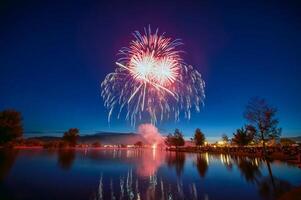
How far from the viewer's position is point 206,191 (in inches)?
660

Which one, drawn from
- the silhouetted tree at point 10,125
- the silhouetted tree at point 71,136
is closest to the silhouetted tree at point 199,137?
the silhouetted tree at point 10,125

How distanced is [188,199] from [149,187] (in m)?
4.43

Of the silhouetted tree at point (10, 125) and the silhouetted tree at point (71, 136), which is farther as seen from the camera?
the silhouetted tree at point (71, 136)

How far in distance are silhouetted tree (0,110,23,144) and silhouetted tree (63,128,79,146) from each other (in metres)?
72.1

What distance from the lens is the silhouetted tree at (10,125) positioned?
269 feet

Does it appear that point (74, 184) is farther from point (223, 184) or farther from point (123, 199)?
point (223, 184)

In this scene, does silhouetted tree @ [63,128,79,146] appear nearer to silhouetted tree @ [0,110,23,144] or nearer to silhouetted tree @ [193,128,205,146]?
silhouetted tree @ [0,110,23,144]

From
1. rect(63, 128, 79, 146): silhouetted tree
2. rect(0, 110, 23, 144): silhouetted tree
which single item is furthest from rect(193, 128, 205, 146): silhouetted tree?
rect(63, 128, 79, 146): silhouetted tree

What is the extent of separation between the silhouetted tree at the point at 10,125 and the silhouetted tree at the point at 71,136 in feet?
237

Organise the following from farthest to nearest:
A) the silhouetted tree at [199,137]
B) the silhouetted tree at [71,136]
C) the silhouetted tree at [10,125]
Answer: the silhouetted tree at [71,136] → the silhouetted tree at [199,137] → the silhouetted tree at [10,125]

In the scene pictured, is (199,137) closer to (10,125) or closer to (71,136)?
(10,125)

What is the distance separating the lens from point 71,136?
159 m

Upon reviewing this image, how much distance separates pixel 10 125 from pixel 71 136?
256 ft

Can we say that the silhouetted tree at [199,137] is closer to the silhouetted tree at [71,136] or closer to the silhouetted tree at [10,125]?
the silhouetted tree at [10,125]
